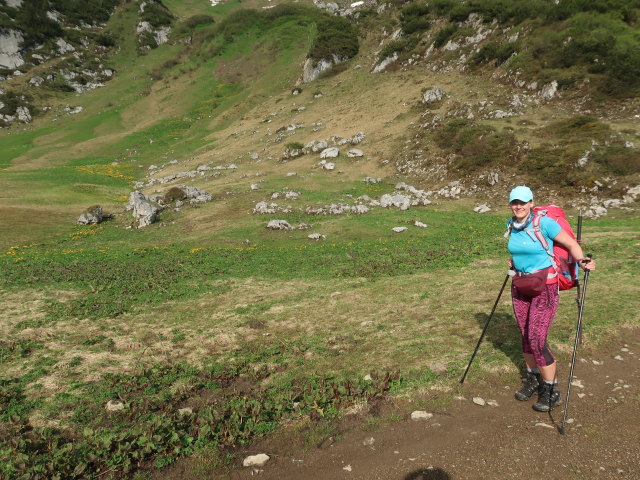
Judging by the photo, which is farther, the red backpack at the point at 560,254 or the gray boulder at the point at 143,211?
the gray boulder at the point at 143,211

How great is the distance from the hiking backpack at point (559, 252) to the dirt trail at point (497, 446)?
8.69ft

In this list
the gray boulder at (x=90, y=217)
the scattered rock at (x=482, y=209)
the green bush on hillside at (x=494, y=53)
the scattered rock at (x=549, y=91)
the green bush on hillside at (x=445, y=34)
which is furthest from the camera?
the green bush on hillside at (x=445, y=34)

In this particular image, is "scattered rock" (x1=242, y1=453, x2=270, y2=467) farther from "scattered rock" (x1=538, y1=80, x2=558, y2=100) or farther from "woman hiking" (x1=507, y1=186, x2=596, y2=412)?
"scattered rock" (x1=538, y1=80, x2=558, y2=100)

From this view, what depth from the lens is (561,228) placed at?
6.53m

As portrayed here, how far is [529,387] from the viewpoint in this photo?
739 centimetres

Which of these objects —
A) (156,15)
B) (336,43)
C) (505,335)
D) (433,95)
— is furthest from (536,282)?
(156,15)

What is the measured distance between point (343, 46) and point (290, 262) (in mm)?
83666

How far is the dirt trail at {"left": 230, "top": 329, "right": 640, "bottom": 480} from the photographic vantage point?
571cm

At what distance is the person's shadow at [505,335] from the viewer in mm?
9109

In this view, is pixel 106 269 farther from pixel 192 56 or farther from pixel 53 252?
pixel 192 56

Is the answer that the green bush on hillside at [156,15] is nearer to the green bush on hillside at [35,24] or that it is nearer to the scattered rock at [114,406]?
the green bush on hillside at [35,24]

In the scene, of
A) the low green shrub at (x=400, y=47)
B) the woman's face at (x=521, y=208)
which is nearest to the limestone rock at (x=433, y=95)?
the low green shrub at (x=400, y=47)

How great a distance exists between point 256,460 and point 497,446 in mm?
4480

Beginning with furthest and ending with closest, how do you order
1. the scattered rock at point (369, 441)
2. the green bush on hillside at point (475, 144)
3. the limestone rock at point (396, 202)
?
the green bush on hillside at point (475, 144) < the limestone rock at point (396, 202) < the scattered rock at point (369, 441)
